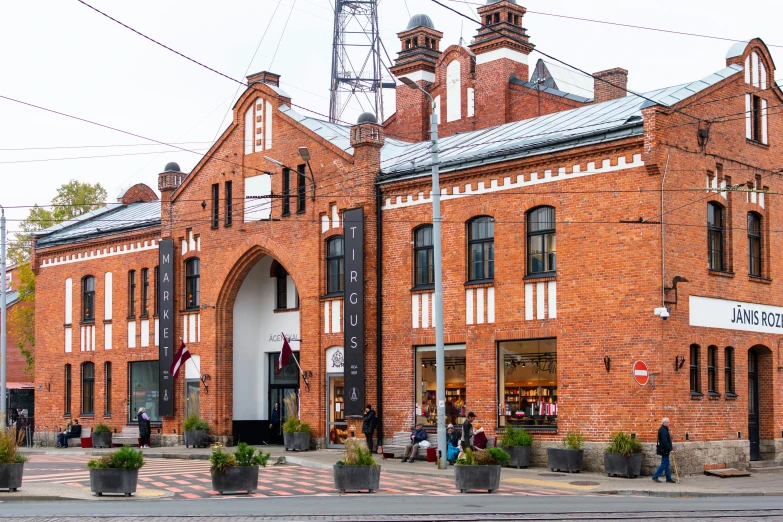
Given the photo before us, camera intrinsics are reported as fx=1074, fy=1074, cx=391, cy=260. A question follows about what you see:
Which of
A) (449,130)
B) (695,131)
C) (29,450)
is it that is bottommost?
(29,450)

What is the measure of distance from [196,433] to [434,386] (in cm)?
949

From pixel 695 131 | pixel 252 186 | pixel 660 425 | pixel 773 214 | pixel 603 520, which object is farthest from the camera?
pixel 252 186

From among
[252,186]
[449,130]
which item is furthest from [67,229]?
[449,130]

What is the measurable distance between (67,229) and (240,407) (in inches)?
Answer: 527

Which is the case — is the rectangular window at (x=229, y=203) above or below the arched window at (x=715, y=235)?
above

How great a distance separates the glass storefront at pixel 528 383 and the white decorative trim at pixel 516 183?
13.9 feet

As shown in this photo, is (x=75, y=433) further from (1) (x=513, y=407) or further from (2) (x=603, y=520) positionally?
(2) (x=603, y=520)

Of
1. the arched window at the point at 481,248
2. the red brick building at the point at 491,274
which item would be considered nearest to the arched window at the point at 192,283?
the red brick building at the point at 491,274

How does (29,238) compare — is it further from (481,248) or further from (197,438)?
(481,248)

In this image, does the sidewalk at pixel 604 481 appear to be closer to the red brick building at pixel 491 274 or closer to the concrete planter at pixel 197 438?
the red brick building at pixel 491 274

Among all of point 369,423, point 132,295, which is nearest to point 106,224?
point 132,295

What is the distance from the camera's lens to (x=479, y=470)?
71.3 ft

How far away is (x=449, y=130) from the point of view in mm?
46938

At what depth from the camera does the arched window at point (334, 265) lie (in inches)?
1318
